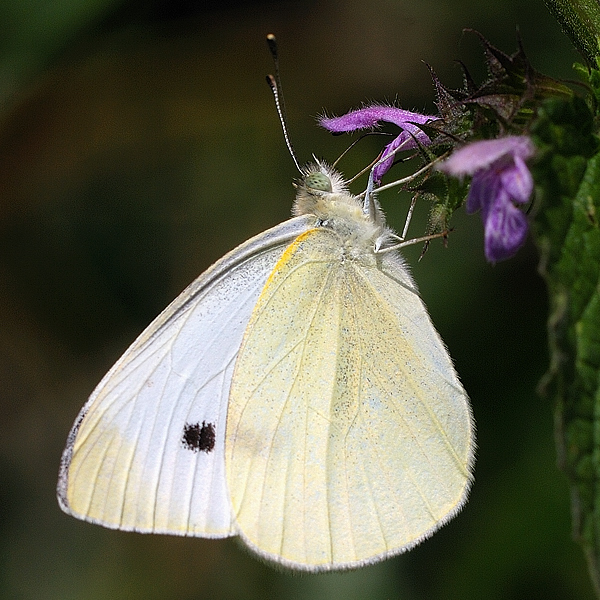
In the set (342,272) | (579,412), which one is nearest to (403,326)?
(342,272)

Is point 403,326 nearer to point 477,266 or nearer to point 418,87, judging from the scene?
point 477,266

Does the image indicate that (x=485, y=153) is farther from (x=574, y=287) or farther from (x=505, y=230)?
(x=574, y=287)

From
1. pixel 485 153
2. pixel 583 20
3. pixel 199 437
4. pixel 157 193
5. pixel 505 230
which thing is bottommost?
pixel 199 437

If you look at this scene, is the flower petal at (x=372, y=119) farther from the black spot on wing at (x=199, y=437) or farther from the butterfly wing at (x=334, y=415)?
the black spot on wing at (x=199, y=437)

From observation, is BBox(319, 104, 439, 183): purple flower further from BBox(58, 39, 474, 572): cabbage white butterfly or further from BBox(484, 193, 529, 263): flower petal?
BBox(484, 193, 529, 263): flower petal

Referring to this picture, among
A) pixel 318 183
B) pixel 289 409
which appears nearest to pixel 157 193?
pixel 318 183

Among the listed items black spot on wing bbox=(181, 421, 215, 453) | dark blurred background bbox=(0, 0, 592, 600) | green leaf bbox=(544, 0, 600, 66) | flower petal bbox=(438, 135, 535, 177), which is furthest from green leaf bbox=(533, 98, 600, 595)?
dark blurred background bbox=(0, 0, 592, 600)
